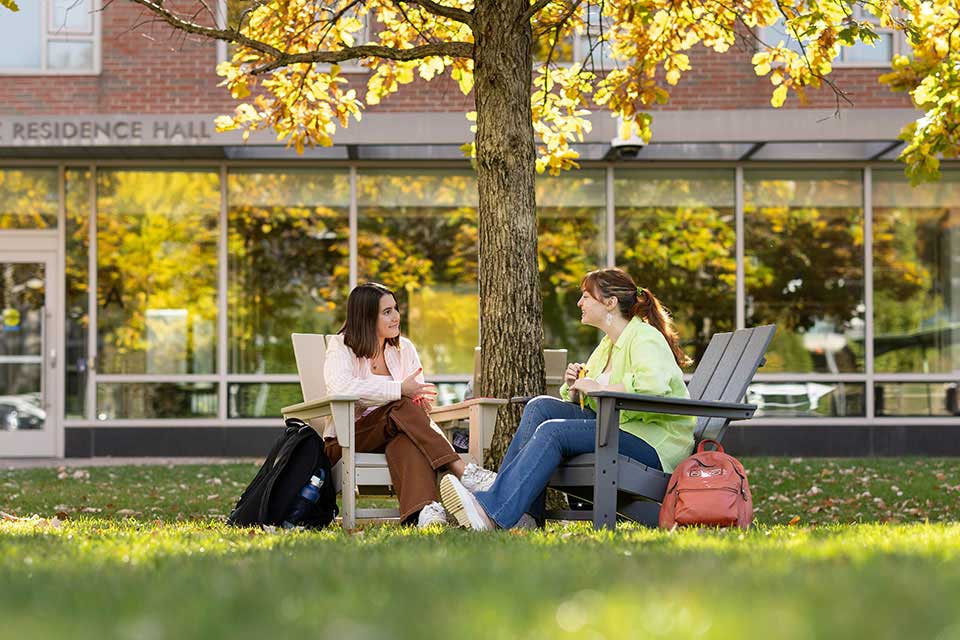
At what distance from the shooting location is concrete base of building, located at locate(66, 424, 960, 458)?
13.8 meters

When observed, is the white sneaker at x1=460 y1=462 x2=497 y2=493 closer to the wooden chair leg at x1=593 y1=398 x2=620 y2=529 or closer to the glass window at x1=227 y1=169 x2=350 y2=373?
the wooden chair leg at x1=593 y1=398 x2=620 y2=529

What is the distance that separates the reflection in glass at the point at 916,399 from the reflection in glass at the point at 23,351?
8749mm

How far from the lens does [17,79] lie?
13820mm

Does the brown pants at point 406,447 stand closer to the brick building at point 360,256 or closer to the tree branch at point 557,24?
the tree branch at point 557,24

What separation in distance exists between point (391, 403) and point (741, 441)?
26.3 feet

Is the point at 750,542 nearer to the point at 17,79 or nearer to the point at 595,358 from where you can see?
the point at 595,358

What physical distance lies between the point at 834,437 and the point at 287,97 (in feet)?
24.3

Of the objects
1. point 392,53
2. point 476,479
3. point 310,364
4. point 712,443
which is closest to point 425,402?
point 310,364

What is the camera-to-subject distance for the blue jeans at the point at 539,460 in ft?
18.6

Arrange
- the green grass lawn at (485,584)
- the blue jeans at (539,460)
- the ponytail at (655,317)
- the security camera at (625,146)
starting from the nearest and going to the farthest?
the green grass lawn at (485,584) → the blue jeans at (539,460) → the ponytail at (655,317) → the security camera at (625,146)

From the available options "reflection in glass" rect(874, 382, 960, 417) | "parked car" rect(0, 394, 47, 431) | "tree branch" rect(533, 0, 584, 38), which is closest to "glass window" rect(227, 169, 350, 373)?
"parked car" rect(0, 394, 47, 431)

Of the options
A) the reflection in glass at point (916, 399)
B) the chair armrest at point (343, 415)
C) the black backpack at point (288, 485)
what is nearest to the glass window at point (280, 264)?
the reflection in glass at point (916, 399)

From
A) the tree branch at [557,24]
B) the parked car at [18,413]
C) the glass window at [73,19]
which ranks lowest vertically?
the parked car at [18,413]

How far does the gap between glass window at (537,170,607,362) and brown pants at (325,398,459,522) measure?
7.31 meters
